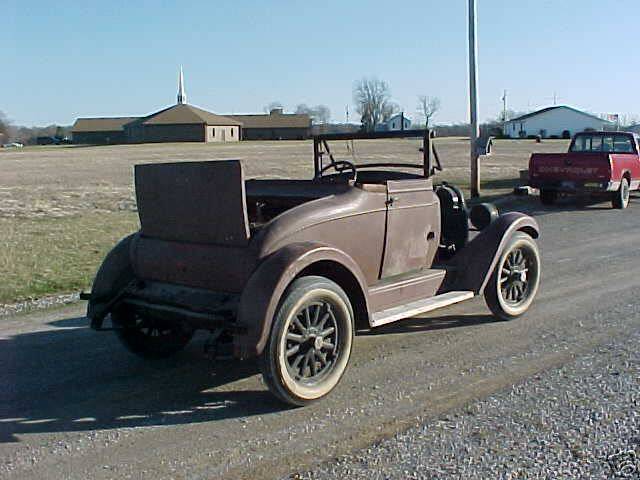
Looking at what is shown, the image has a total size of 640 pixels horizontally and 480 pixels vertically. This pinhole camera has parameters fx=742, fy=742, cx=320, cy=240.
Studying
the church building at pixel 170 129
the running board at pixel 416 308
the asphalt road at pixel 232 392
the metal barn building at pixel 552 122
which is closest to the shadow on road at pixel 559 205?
the asphalt road at pixel 232 392

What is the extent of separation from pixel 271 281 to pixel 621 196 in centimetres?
1439

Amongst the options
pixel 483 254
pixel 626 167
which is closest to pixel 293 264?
pixel 483 254

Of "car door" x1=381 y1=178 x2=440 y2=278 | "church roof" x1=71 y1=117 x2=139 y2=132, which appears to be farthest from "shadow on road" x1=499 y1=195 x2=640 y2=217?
"church roof" x1=71 y1=117 x2=139 y2=132

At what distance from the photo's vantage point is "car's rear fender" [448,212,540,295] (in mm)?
6234

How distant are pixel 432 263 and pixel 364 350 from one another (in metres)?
1.08

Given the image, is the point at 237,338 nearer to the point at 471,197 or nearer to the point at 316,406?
the point at 316,406

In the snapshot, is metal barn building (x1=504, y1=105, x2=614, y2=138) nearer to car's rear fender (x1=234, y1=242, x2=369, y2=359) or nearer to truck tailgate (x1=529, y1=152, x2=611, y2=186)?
truck tailgate (x1=529, y1=152, x2=611, y2=186)

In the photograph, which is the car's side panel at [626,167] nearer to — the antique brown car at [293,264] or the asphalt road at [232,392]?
the asphalt road at [232,392]

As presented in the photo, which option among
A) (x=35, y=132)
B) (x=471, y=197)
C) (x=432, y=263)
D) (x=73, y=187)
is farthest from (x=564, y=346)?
(x=35, y=132)

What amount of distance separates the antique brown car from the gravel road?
2.84 ft

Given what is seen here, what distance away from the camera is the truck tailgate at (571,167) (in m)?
16.5

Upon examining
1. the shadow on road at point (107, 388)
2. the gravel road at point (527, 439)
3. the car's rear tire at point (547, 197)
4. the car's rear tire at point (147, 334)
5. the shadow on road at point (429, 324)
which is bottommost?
the gravel road at point (527, 439)

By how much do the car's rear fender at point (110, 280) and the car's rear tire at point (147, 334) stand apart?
0.44 feet

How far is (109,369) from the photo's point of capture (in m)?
5.49
